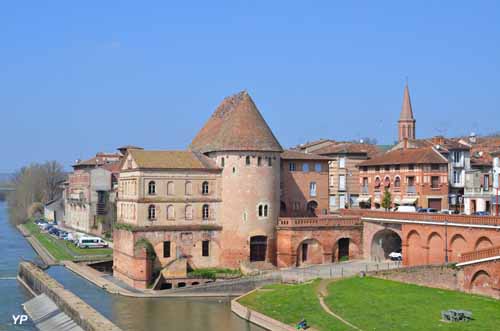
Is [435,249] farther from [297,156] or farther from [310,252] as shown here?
[297,156]

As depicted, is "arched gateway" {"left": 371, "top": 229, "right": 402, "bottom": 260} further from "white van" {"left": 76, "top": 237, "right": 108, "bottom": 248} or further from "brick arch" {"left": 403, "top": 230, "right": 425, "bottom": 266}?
"white van" {"left": 76, "top": 237, "right": 108, "bottom": 248}

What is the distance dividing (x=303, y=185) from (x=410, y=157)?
11066 millimetres

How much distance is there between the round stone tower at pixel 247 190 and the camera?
219 feet

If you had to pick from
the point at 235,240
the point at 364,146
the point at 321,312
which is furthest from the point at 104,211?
the point at 321,312

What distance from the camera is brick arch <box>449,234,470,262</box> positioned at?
56344mm

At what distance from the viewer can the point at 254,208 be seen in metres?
67.1

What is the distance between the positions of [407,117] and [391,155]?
30.3m

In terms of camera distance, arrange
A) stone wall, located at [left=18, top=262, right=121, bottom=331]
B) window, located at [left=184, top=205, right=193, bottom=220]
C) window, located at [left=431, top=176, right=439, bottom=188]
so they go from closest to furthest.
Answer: stone wall, located at [left=18, top=262, right=121, bottom=331]
window, located at [left=184, top=205, right=193, bottom=220]
window, located at [left=431, top=176, right=439, bottom=188]

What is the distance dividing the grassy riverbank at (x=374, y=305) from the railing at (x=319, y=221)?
1020 cm

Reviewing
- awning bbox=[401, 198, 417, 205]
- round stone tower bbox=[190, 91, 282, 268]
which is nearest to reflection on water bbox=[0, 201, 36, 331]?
round stone tower bbox=[190, 91, 282, 268]

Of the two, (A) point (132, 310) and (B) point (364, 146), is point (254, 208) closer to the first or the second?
(A) point (132, 310)

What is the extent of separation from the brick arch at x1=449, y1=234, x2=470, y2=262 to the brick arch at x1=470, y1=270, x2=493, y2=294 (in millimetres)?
6205

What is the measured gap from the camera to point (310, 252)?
68625mm

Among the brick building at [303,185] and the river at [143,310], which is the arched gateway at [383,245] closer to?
the brick building at [303,185]
